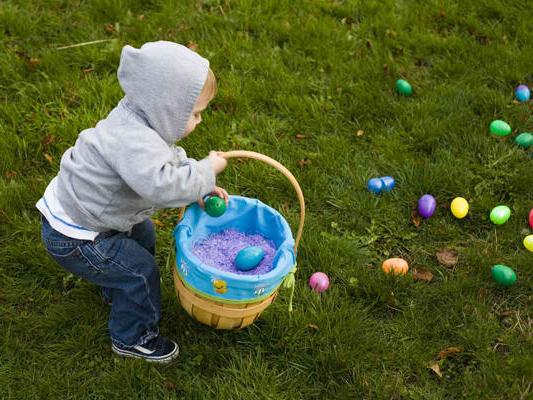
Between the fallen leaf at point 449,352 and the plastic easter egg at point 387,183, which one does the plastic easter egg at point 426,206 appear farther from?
the fallen leaf at point 449,352

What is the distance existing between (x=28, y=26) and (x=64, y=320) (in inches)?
86.9

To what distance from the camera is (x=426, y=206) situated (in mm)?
3152

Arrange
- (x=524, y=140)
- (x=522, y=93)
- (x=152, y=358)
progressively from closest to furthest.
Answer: (x=152, y=358) < (x=524, y=140) < (x=522, y=93)

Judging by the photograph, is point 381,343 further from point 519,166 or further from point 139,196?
point 519,166

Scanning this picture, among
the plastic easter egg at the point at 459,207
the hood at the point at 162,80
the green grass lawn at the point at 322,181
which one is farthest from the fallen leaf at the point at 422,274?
the hood at the point at 162,80

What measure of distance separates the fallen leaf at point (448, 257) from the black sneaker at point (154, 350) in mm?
1310

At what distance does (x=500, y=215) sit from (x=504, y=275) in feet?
1.35

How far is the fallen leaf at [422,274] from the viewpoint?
9.59ft

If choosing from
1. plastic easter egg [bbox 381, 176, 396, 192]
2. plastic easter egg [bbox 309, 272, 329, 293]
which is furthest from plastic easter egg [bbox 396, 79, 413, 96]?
plastic easter egg [bbox 309, 272, 329, 293]

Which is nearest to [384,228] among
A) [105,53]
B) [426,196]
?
[426,196]

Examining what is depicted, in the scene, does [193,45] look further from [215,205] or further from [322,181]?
[215,205]

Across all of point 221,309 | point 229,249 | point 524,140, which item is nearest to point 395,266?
point 229,249

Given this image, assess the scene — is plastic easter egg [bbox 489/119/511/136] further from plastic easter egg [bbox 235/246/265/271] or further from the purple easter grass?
plastic easter egg [bbox 235/246/265/271]

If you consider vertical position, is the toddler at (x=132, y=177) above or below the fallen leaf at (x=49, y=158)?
above
